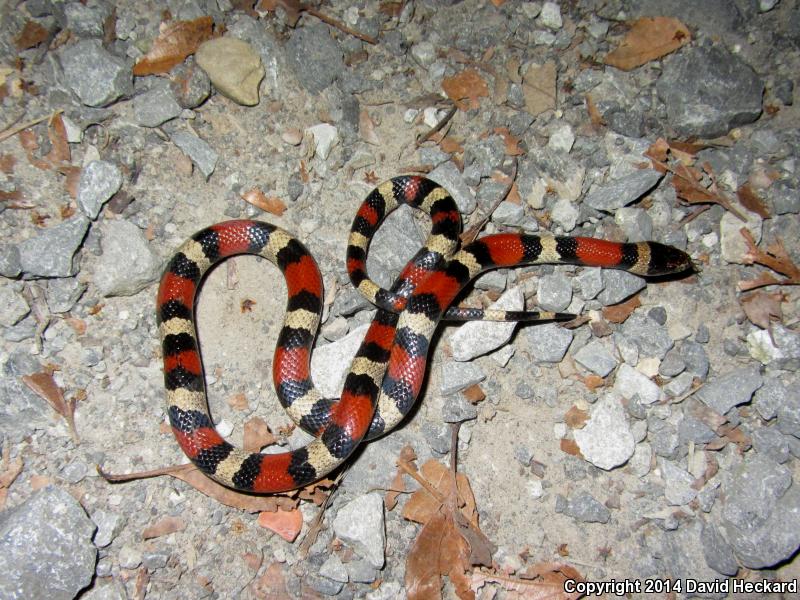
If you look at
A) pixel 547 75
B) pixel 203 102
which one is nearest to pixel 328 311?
pixel 203 102

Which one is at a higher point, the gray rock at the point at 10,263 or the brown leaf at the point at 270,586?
the gray rock at the point at 10,263

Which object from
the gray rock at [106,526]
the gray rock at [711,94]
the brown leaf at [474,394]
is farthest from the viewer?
the gray rock at [711,94]

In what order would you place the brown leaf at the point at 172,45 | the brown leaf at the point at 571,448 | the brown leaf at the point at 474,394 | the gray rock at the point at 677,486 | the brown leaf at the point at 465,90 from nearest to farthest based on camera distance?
1. the gray rock at the point at 677,486
2. the brown leaf at the point at 571,448
3. the brown leaf at the point at 474,394
4. the brown leaf at the point at 172,45
5. the brown leaf at the point at 465,90

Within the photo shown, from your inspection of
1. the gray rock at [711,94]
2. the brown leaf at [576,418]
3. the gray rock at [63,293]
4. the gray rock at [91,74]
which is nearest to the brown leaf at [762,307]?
the gray rock at [711,94]

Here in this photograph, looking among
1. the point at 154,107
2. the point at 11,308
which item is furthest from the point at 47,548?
the point at 154,107

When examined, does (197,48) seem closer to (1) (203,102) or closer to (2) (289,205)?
(1) (203,102)

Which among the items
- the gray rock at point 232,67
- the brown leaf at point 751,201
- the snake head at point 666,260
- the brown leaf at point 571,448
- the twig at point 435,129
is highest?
A: the gray rock at point 232,67

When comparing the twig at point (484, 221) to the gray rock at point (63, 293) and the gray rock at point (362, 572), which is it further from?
the gray rock at point (63, 293)

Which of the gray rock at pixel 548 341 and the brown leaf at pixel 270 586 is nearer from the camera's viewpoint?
the brown leaf at pixel 270 586
